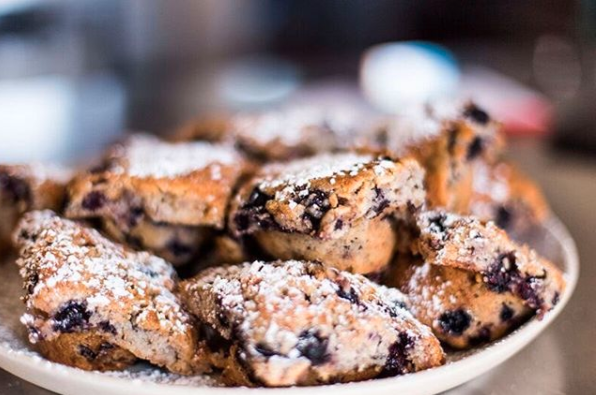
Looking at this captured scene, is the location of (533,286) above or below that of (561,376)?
above

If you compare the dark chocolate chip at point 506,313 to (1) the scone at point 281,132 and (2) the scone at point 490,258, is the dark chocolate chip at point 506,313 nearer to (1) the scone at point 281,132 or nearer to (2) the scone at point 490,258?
(2) the scone at point 490,258

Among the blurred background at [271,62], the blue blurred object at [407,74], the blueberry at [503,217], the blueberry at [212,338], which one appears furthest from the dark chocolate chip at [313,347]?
the blue blurred object at [407,74]

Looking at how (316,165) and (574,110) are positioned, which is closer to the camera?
(316,165)

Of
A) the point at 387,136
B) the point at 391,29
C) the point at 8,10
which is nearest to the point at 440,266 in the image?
the point at 387,136

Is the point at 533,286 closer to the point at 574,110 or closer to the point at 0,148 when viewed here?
the point at 574,110

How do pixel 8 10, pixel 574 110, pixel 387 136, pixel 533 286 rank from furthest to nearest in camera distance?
pixel 8 10
pixel 574 110
pixel 387 136
pixel 533 286

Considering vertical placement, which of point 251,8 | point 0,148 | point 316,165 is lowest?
point 0,148

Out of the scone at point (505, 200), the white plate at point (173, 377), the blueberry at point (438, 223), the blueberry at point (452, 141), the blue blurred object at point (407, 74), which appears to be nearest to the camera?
the white plate at point (173, 377)

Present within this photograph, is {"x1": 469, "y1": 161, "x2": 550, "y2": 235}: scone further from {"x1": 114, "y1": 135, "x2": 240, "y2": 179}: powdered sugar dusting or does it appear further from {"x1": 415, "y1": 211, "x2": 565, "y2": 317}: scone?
{"x1": 114, "y1": 135, "x2": 240, "y2": 179}: powdered sugar dusting
